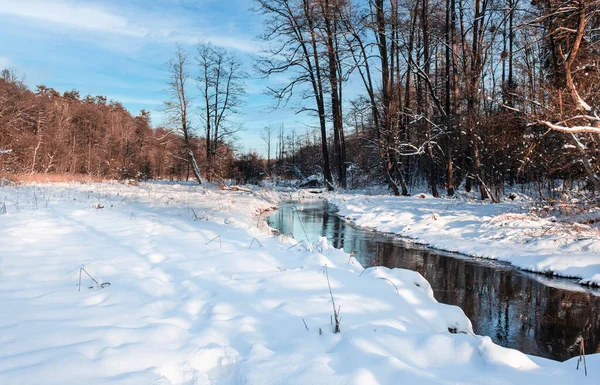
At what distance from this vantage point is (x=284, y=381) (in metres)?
1.92

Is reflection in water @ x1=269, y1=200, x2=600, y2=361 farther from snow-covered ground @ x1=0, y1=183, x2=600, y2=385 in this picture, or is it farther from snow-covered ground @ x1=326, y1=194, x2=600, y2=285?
snow-covered ground @ x1=0, y1=183, x2=600, y2=385

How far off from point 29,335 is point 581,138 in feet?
31.8

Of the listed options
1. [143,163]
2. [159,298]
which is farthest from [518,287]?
[143,163]

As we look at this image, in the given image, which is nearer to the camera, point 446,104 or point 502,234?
point 502,234

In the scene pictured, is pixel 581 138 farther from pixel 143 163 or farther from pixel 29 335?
pixel 143 163

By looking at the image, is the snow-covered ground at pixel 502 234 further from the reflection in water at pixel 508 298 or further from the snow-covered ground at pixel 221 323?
the snow-covered ground at pixel 221 323

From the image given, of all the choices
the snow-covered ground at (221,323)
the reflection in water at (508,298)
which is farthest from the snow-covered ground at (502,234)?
the snow-covered ground at (221,323)

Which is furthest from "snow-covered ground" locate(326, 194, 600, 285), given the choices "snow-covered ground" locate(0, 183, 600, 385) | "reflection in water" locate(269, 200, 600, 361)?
"snow-covered ground" locate(0, 183, 600, 385)

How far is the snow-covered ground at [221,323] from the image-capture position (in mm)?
1973

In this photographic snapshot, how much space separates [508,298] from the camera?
470cm

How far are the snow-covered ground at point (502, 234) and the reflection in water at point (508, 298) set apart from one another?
378 mm

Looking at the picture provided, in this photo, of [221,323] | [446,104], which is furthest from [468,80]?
[221,323]

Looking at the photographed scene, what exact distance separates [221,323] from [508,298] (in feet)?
13.4

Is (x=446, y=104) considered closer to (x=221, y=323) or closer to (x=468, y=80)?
(x=468, y=80)
